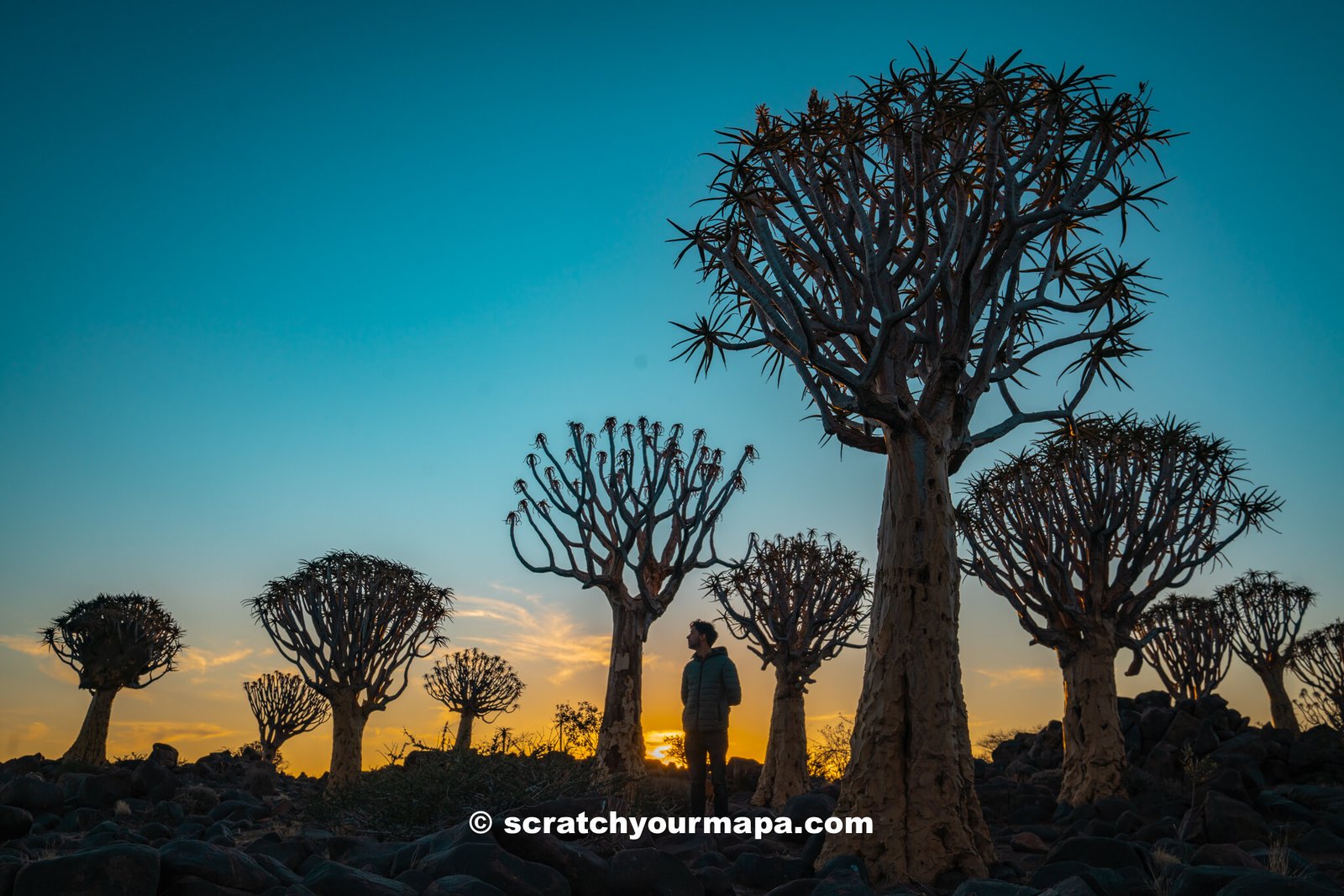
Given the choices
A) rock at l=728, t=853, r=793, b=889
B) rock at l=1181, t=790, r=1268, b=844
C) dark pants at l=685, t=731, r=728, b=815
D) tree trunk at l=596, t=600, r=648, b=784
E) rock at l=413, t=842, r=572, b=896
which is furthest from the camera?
tree trunk at l=596, t=600, r=648, b=784

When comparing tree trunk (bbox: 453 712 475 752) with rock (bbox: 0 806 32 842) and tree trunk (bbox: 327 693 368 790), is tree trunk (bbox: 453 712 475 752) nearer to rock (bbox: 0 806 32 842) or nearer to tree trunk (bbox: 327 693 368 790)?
tree trunk (bbox: 327 693 368 790)

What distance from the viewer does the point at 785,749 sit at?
13.5m

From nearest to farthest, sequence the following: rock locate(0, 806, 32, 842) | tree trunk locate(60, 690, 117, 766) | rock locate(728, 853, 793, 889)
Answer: rock locate(728, 853, 793, 889) < rock locate(0, 806, 32, 842) < tree trunk locate(60, 690, 117, 766)

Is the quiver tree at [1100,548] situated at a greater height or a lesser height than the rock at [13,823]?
Result: greater

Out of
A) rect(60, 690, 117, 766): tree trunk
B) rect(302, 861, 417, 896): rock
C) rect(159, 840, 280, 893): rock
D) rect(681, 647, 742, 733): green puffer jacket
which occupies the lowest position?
rect(60, 690, 117, 766): tree trunk

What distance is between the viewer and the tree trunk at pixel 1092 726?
10422mm

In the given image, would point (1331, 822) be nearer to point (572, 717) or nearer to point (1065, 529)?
point (1065, 529)

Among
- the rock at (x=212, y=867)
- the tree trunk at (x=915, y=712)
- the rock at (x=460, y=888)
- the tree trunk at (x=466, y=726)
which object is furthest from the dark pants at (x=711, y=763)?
the tree trunk at (x=466, y=726)

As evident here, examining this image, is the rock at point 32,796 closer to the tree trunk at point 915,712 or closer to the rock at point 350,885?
the rock at point 350,885

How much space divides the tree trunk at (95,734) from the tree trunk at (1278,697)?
2898cm

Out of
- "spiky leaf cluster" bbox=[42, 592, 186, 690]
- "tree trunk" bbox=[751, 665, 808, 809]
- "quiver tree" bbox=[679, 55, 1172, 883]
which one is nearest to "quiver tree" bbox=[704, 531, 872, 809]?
"tree trunk" bbox=[751, 665, 808, 809]

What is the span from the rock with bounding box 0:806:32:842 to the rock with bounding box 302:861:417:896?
5.55 m

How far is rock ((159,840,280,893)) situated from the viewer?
13.1 ft

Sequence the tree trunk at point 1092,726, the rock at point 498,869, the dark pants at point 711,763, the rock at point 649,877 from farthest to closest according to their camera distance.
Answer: the tree trunk at point 1092,726
the dark pants at point 711,763
the rock at point 649,877
the rock at point 498,869
